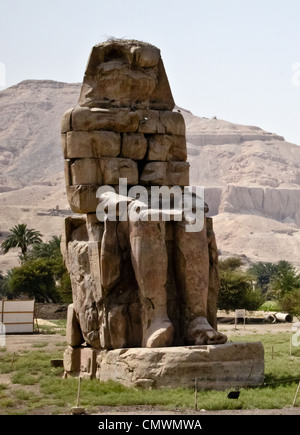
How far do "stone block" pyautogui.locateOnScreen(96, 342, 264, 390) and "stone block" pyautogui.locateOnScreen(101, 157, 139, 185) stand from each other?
2496mm

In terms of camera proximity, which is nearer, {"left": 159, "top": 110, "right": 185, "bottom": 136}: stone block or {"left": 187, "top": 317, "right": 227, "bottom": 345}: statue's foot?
{"left": 187, "top": 317, "right": 227, "bottom": 345}: statue's foot

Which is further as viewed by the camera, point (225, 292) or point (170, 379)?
point (225, 292)

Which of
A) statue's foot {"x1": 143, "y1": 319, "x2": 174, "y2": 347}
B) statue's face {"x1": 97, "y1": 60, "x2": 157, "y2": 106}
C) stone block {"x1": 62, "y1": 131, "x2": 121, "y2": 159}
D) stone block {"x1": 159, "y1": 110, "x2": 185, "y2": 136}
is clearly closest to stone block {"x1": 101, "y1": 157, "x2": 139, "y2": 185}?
stone block {"x1": 62, "y1": 131, "x2": 121, "y2": 159}

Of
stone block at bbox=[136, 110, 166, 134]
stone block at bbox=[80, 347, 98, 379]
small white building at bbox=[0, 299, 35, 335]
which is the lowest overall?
small white building at bbox=[0, 299, 35, 335]

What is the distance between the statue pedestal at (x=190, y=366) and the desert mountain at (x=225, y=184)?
93.5m

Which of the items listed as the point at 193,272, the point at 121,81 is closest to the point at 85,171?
the point at 121,81

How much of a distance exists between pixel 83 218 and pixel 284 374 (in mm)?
3625

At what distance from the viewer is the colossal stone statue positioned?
453 inches

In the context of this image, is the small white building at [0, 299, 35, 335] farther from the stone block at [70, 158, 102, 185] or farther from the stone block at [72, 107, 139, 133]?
the stone block at [72, 107, 139, 133]

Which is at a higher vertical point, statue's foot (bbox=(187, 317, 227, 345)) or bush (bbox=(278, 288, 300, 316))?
statue's foot (bbox=(187, 317, 227, 345))

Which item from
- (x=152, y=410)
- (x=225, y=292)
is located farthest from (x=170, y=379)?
(x=225, y=292)

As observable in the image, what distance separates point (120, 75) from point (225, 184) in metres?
156
